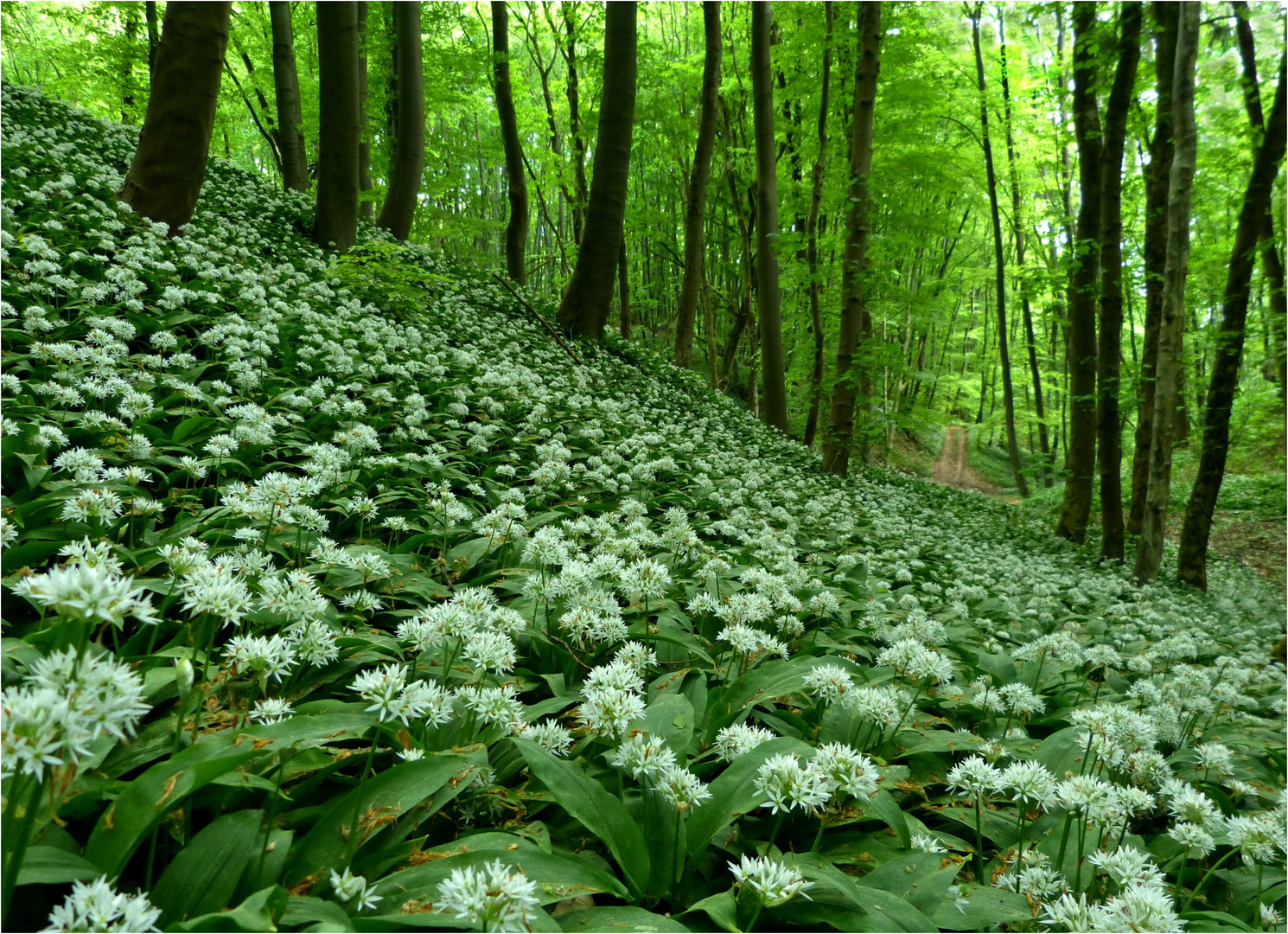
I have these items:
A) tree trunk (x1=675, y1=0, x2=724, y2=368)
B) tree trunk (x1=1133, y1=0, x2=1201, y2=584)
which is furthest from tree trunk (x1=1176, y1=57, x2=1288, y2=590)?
tree trunk (x1=675, y1=0, x2=724, y2=368)

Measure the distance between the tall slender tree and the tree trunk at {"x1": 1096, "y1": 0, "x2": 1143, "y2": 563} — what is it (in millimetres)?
9919

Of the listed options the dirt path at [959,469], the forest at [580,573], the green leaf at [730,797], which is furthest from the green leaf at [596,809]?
the dirt path at [959,469]

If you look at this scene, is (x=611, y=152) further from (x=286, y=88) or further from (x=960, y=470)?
(x=960, y=470)

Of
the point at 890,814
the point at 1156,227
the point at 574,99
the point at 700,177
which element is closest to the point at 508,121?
the point at 574,99

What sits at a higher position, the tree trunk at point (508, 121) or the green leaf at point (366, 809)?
the tree trunk at point (508, 121)

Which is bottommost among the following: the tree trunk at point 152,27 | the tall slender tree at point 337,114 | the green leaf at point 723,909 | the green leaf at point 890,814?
the green leaf at point 890,814

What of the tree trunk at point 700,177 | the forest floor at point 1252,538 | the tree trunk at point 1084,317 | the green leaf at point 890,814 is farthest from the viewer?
the tree trunk at point 700,177

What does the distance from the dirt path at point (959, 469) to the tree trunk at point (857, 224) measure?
15016mm

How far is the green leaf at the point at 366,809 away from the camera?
1179mm

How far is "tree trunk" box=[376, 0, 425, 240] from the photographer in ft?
32.1

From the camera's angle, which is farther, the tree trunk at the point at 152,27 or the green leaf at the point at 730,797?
the tree trunk at the point at 152,27

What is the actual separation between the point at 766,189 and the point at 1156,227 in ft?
19.2

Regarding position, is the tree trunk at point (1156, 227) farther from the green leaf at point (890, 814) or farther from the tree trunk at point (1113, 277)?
the green leaf at point (890, 814)

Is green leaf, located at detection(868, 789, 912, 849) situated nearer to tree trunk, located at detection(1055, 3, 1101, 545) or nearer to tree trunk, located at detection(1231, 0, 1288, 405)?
tree trunk, located at detection(1231, 0, 1288, 405)
